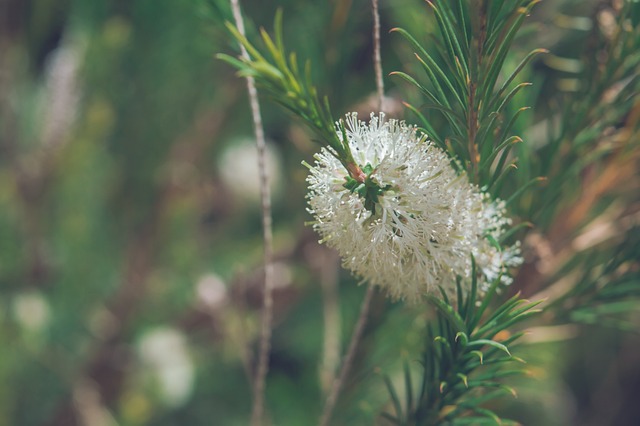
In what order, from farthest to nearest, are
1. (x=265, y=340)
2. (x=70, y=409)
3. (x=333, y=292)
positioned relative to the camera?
1. (x=70, y=409)
2. (x=333, y=292)
3. (x=265, y=340)

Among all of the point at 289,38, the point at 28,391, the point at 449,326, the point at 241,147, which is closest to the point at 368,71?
the point at 289,38

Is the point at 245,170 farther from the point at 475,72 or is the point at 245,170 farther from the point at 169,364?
the point at 475,72

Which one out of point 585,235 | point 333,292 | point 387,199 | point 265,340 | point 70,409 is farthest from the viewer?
point 70,409

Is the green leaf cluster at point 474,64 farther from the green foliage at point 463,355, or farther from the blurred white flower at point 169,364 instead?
the blurred white flower at point 169,364

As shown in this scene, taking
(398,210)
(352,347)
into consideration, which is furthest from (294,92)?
(352,347)

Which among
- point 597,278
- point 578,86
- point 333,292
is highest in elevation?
point 578,86

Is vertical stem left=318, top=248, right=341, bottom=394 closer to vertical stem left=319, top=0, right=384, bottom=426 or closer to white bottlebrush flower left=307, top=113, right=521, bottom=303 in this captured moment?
vertical stem left=319, top=0, right=384, bottom=426

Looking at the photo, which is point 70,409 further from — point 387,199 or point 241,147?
point 387,199
